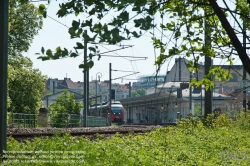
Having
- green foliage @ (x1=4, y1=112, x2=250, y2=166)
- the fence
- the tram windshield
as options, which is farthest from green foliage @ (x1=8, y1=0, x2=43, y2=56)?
green foliage @ (x1=4, y1=112, x2=250, y2=166)

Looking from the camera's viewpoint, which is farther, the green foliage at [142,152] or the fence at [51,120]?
the fence at [51,120]

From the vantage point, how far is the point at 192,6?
475 centimetres

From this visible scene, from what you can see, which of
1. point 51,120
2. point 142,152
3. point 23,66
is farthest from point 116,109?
point 142,152

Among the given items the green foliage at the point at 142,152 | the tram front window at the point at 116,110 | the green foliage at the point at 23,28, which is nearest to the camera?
the green foliage at the point at 142,152

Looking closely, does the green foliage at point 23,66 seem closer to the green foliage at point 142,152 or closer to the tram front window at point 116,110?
the tram front window at point 116,110

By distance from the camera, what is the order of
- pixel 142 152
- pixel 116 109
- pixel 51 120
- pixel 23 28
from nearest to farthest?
pixel 142 152 → pixel 51 120 → pixel 23 28 → pixel 116 109

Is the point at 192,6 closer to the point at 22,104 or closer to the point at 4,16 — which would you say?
the point at 4,16

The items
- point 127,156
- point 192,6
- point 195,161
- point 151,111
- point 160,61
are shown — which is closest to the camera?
point 160,61

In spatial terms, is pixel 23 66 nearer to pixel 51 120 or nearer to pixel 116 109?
pixel 51 120

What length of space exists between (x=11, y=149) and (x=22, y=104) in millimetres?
45032

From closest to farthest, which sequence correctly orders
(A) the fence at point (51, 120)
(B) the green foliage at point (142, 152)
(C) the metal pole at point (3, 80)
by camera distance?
(B) the green foliage at point (142, 152) < (C) the metal pole at point (3, 80) < (A) the fence at point (51, 120)

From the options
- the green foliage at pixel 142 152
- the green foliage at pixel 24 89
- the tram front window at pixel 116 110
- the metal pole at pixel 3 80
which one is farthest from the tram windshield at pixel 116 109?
the metal pole at pixel 3 80

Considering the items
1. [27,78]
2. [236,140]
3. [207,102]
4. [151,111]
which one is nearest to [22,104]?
[27,78]

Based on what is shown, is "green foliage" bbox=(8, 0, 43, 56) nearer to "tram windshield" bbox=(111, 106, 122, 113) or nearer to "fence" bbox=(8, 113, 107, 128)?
"fence" bbox=(8, 113, 107, 128)
